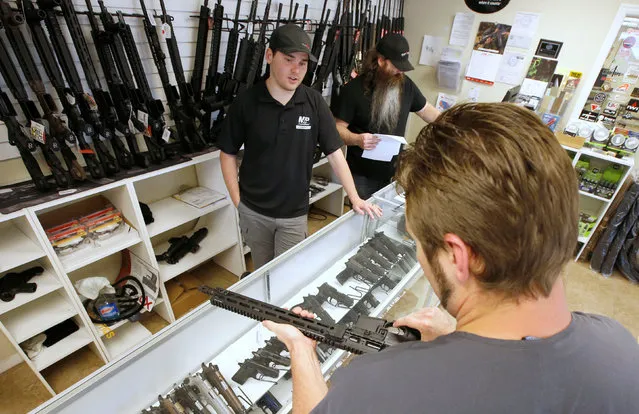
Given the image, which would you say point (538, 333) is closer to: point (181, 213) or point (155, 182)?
point (181, 213)

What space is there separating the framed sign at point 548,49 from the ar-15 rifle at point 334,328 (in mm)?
3348

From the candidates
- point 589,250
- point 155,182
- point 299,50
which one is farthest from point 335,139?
point 589,250

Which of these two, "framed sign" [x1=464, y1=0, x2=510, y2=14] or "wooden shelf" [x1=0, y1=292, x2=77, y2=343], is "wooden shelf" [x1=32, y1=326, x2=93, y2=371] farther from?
"framed sign" [x1=464, y1=0, x2=510, y2=14]

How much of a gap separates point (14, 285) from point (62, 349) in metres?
0.52

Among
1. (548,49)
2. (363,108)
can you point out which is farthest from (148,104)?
(548,49)

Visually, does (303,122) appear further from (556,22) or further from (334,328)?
(556,22)

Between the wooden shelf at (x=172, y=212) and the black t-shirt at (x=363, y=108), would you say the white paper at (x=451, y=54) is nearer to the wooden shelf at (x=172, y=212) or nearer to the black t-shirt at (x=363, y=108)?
the black t-shirt at (x=363, y=108)

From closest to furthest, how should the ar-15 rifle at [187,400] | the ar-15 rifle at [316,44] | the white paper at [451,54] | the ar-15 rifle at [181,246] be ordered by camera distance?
the ar-15 rifle at [187,400] → the ar-15 rifle at [181,246] → the ar-15 rifle at [316,44] → the white paper at [451,54]

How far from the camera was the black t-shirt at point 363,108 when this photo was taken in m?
→ 2.25

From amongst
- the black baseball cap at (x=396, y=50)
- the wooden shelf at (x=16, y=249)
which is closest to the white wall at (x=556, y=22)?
the black baseball cap at (x=396, y=50)

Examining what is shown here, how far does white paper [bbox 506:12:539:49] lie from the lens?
3.09 metres

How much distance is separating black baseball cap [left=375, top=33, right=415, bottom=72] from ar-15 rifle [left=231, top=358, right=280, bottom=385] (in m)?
1.89

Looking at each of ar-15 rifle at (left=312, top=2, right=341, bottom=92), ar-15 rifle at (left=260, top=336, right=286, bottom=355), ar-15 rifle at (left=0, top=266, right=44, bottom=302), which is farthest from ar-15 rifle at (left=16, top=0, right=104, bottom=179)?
ar-15 rifle at (left=312, top=2, right=341, bottom=92)

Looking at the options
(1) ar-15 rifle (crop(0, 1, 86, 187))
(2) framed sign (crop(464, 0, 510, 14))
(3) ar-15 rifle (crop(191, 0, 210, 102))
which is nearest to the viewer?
(1) ar-15 rifle (crop(0, 1, 86, 187))
